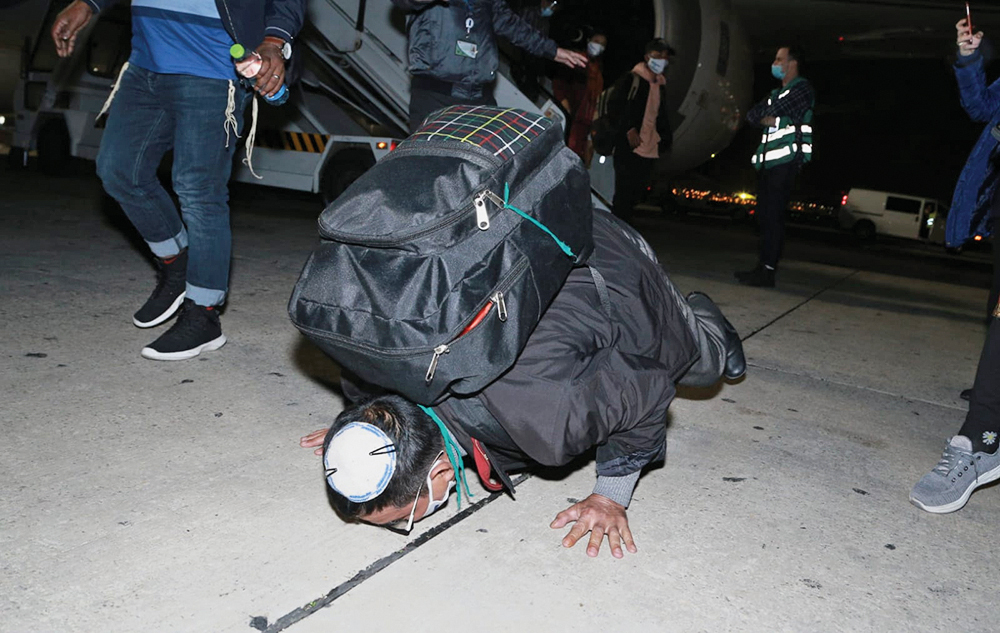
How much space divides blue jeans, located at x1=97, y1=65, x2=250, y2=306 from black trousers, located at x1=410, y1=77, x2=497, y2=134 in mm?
1039

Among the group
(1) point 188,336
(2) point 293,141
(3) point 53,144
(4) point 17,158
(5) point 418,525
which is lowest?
(4) point 17,158

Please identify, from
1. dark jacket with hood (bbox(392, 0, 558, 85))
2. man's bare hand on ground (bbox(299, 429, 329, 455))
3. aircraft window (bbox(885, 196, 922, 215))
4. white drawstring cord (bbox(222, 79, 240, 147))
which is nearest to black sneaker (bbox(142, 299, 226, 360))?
white drawstring cord (bbox(222, 79, 240, 147))

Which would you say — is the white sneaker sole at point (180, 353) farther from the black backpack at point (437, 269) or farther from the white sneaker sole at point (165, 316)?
the black backpack at point (437, 269)

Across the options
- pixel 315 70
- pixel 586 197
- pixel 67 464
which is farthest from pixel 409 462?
pixel 315 70

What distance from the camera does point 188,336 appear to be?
287cm

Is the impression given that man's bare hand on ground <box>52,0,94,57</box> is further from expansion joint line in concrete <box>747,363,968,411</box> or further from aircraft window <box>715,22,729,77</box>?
aircraft window <box>715,22,729,77</box>

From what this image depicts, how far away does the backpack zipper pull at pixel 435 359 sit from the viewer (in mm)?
1405

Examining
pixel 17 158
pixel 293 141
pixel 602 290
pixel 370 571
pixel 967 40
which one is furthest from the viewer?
pixel 17 158

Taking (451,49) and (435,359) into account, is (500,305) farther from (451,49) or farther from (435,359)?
(451,49)

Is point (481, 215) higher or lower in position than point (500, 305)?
higher

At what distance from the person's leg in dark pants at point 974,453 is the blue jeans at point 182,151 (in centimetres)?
236

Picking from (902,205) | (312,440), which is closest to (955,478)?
(312,440)

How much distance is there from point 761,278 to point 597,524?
4.29 meters

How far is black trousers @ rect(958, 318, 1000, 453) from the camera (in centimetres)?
218
